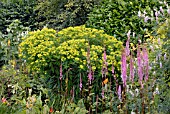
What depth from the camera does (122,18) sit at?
6770 mm

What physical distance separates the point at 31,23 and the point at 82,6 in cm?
166

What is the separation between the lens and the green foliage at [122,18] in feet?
21.5

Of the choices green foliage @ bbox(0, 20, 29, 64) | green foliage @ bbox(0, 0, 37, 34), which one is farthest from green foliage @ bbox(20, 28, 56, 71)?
green foliage @ bbox(0, 0, 37, 34)

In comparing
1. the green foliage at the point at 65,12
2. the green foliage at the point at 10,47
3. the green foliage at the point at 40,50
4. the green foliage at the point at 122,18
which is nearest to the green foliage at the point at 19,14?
the green foliage at the point at 65,12

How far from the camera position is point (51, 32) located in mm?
5652

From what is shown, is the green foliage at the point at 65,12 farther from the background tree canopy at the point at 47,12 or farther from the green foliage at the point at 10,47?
the green foliage at the point at 10,47

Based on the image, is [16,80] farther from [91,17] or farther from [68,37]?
[91,17]

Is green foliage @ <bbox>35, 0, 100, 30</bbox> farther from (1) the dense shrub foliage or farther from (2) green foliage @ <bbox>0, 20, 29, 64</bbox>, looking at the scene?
(2) green foliage @ <bbox>0, 20, 29, 64</bbox>

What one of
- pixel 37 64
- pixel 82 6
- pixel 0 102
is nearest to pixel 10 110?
pixel 0 102

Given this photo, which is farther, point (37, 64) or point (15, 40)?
point (15, 40)

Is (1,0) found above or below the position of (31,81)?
above

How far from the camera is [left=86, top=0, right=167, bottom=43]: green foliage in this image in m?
6.57

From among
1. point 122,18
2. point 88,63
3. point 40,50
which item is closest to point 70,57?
point 40,50

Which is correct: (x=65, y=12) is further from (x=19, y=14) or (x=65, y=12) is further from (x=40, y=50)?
(x=40, y=50)
